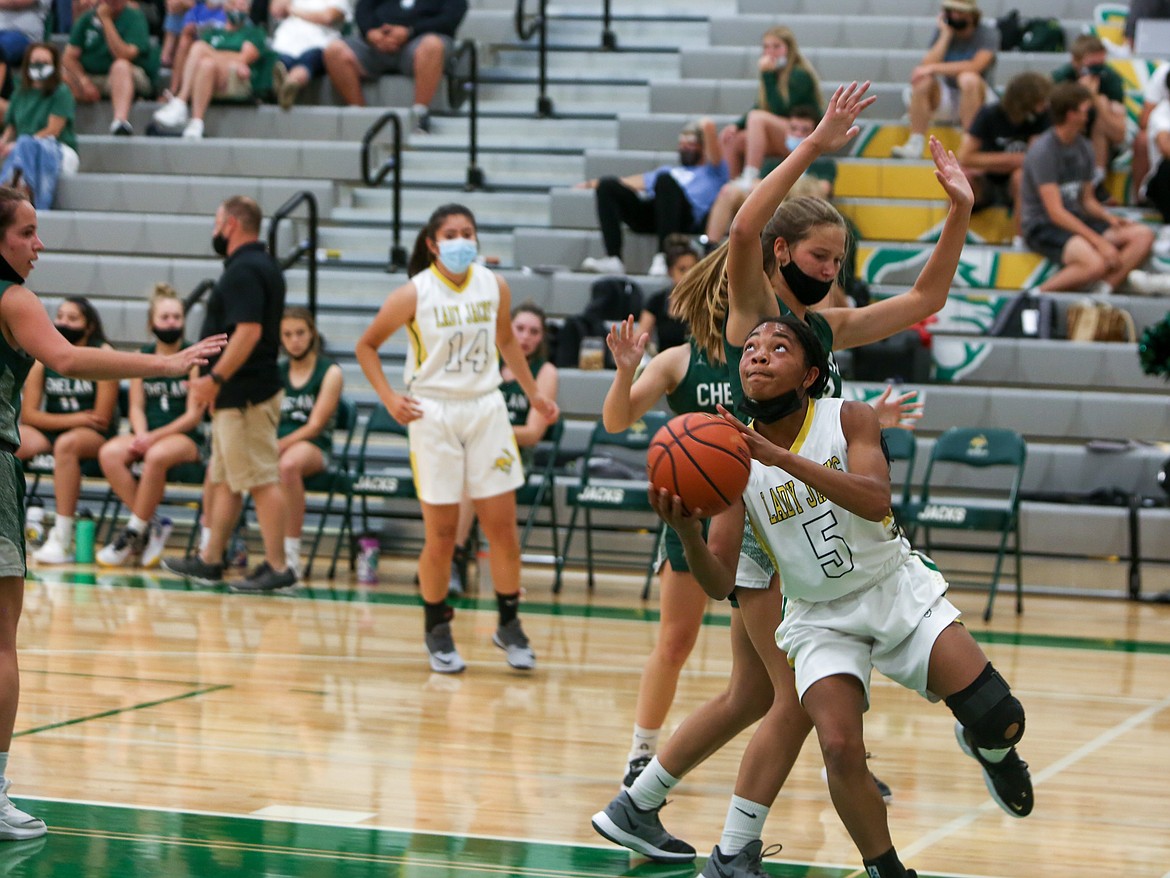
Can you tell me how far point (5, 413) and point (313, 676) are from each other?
2677 millimetres

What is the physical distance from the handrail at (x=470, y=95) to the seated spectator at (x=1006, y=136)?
3646 millimetres

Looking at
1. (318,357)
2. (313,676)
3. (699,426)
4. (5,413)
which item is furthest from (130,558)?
Answer: (699,426)

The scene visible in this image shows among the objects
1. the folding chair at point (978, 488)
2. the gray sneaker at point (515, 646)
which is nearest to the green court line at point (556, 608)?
the folding chair at point (978, 488)

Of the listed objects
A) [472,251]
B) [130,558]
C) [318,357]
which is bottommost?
[130,558]

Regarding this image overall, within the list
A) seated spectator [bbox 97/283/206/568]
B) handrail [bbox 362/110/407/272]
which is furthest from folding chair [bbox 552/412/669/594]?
handrail [bbox 362/110/407/272]

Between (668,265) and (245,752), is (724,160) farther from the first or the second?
(245,752)

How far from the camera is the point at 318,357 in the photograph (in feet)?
32.8

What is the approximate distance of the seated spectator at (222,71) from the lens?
13227 millimetres

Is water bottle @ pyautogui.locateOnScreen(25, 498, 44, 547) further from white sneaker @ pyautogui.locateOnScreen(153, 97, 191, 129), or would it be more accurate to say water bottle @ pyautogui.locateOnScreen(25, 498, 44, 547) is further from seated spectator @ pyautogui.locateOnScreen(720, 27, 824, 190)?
seated spectator @ pyautogui.locateOnScreen(720, 27, 824, 190)

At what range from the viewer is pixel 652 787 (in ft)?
13.8

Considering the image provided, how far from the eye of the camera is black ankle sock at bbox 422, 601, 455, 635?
6844 millimetres

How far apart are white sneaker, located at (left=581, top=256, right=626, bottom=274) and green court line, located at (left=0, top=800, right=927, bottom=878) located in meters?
7.29

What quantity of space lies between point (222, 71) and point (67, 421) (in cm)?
431

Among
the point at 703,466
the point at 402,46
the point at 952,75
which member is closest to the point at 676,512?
the point at 703,466
